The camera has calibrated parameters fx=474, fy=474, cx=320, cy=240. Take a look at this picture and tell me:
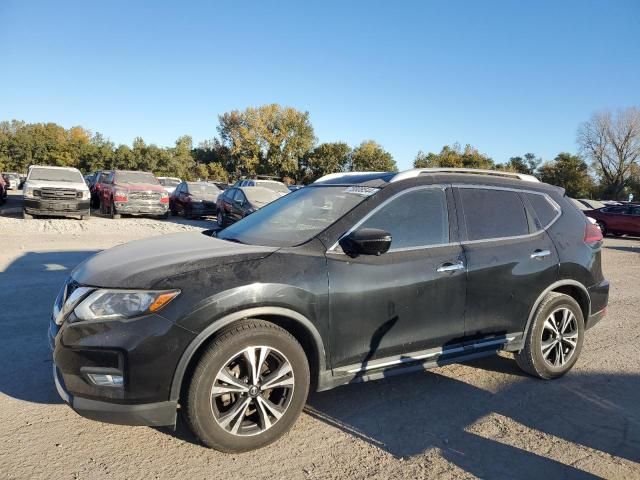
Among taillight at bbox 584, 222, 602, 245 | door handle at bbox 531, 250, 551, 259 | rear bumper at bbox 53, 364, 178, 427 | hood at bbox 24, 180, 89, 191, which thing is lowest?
rear bumper at bbox 53, 364, 178, 427

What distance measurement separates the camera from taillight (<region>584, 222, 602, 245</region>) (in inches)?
175

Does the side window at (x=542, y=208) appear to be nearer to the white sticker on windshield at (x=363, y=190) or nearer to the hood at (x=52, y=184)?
the white sticker on windshield at (x=363, y=190)

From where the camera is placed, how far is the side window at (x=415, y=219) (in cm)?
347

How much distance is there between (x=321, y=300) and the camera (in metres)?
3.02

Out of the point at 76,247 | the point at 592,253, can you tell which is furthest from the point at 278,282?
the point at 76,247

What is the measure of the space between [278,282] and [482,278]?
1.71m

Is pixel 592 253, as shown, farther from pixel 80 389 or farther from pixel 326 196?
pixel 80 389

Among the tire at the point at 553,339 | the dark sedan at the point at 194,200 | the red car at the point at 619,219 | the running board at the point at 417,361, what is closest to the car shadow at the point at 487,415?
the tire at the point at 553,339

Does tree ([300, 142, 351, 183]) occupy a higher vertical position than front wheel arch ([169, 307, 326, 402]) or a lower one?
higher

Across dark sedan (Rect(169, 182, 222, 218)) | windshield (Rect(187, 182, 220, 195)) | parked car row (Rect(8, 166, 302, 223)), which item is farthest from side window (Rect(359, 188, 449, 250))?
windshield (Rect(187, 182, 220, 195))

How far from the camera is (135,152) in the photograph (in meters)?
54.2

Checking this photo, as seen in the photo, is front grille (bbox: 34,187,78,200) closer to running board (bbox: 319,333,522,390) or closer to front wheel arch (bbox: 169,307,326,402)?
front wheel arch (bbox: 169,307,326,402)

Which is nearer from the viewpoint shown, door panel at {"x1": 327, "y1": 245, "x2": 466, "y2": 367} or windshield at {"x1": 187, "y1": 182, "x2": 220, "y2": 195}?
door panel at {"x1": 327, "y1": 245, "x2": 466, "y2": 367}

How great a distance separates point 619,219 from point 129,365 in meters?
24.1
